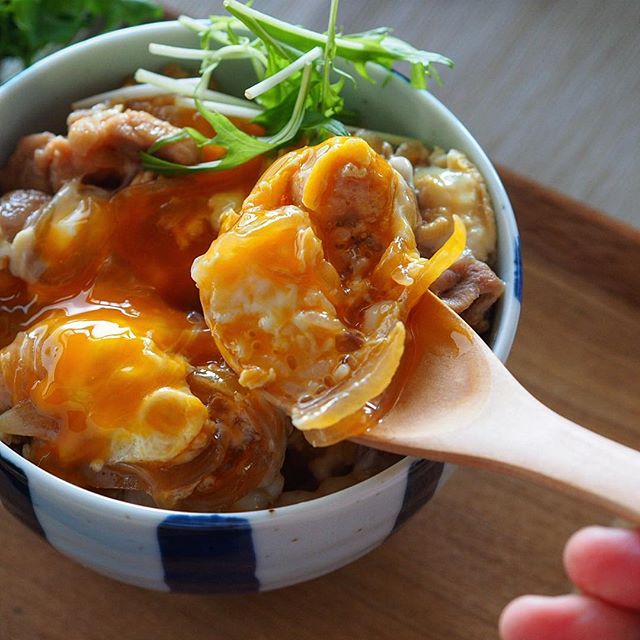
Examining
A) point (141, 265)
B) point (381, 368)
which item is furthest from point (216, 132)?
point (381, 368)

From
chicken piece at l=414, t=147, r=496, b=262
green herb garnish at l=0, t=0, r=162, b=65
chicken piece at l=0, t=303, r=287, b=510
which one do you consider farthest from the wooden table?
green herb garnish at l=0, t=0, r=162, b=65

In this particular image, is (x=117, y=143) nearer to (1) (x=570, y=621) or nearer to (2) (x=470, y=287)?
(2) (x=470, y=287)

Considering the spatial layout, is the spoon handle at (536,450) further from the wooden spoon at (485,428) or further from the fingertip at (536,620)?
the fingertip at (536,620)

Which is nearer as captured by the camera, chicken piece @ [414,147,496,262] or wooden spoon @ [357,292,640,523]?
wooden spoon @ [357,292,640,523]

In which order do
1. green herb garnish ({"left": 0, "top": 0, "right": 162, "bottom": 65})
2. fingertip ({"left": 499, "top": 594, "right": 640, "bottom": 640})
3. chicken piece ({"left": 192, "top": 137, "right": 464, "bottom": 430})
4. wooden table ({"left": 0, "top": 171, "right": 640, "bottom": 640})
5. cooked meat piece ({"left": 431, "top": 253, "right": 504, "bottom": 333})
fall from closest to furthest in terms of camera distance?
fingertip ({"left": 499, "top": 594, "right": 640, "bottom": 640}), chicken piece ({"left": 192, "top": 137, "right": 464, "bottom": 430}), cooked meat piece ({"left": 431, "top": 253, "right": 504, "bottom": 333}), wooden table ({"left": 0, "top": 171, "right": 640, "bottom": 640}), green herb garnish ({"left": 0, "top": 0, "right": 162, "bottom": 65})

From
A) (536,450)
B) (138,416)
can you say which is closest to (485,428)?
(536,450)

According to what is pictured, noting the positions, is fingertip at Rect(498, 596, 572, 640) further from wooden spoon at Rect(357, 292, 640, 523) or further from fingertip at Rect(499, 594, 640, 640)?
wooden spoon at Rect(357, 292, 640, 523)

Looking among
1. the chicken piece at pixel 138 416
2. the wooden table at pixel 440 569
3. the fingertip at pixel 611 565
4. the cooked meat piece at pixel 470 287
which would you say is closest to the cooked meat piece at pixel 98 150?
the chicken piece at pixel 138 416
